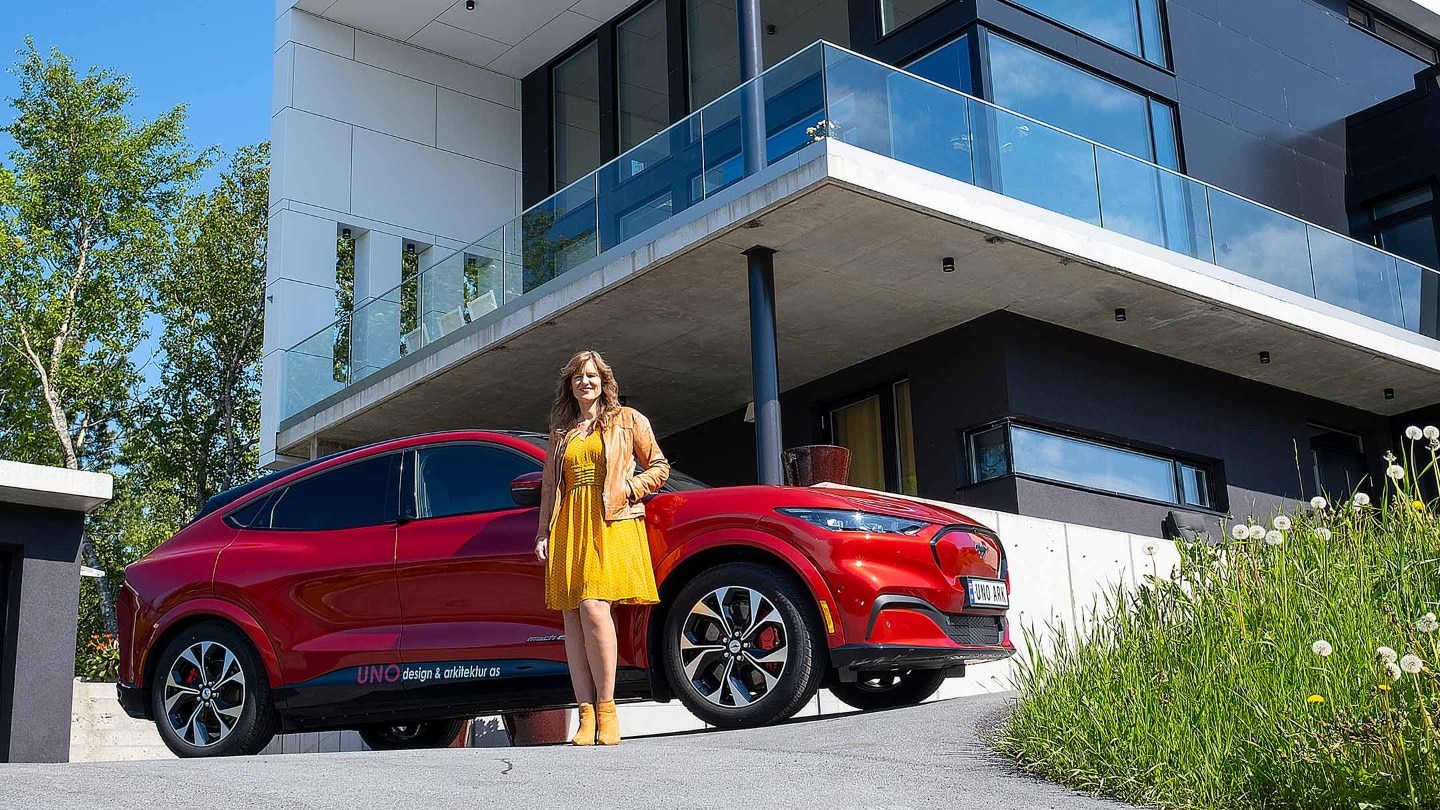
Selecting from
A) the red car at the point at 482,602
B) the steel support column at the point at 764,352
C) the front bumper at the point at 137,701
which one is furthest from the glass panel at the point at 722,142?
the front bumper at the point at 137,701

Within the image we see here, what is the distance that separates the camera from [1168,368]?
19.3m

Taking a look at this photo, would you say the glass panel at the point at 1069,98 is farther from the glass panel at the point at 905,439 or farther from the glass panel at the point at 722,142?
the glass panel at the point at 905,439

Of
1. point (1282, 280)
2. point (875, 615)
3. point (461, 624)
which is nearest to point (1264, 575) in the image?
point (875, 615)

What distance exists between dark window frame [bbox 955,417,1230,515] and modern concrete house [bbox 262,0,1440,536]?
0.04 metres

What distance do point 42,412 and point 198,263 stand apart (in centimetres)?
510

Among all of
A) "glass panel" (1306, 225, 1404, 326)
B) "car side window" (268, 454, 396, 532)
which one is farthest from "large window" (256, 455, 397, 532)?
"glass panel" (1306, 225, 1404, 326)

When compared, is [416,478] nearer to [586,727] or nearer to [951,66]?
[586,727]

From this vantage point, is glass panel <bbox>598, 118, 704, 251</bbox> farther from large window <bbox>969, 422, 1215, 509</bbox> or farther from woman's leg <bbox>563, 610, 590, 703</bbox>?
woman's leg <bbox>563, 610, 590, 703</bbox>

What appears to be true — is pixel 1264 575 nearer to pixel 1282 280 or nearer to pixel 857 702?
pixel 857 702

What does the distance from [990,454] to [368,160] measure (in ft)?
37.2

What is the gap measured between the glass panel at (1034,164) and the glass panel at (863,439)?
431 cm

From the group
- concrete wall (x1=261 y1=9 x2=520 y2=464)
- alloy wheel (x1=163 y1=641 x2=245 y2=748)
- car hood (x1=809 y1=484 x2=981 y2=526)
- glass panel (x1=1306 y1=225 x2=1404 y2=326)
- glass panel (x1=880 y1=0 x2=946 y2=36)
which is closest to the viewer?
car hood (x1=809 y1=484 x2=981 y2=526)

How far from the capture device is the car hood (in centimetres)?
818

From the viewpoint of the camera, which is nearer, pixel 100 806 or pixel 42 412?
pixel 100 806
